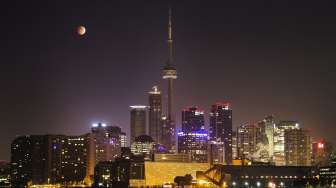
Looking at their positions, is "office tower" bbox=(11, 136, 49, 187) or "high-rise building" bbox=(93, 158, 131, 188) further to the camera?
"office tower" bbox=(11, 136, 49, 187)

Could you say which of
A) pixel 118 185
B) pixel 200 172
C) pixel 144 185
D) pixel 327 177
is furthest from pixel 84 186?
pixel 327 177

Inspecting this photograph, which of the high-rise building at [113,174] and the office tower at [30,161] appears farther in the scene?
the office tower at [30,161]

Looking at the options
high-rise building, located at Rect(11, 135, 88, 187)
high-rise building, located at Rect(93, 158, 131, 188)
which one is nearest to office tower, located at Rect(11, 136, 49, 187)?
high-rise building, located at Rect(11, 135, 88, 187)

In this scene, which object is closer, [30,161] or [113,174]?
[113,174]

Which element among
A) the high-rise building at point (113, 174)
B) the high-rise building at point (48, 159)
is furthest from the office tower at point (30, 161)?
the high-rise building at point (113, 174)

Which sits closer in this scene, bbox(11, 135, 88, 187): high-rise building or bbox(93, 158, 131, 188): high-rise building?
bbox(93, 158, 131, 188): high-rise building

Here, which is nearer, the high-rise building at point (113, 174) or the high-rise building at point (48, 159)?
the high-rise building at point (113, 174)

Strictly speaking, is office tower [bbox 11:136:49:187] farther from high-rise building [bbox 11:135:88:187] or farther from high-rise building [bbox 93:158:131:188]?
high-rise building [bbox 93:158:131:188]

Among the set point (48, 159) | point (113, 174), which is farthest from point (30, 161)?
point (113, 174)

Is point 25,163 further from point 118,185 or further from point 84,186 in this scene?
point 118,185

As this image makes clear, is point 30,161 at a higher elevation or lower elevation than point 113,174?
higher

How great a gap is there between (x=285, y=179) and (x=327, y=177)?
19399mm

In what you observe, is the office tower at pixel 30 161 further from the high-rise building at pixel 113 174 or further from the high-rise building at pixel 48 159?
the high-rise building at pixel 113 174

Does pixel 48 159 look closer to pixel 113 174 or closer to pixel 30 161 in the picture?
pixel 30 161
